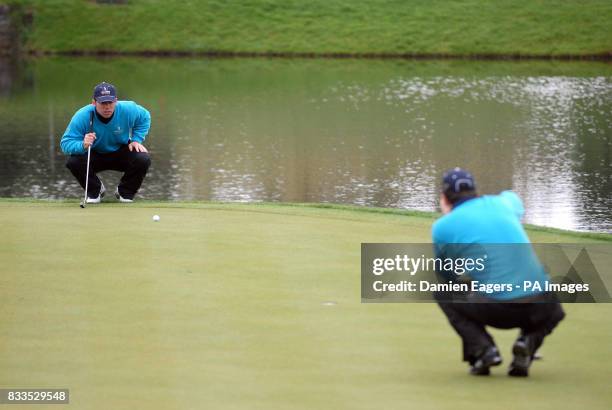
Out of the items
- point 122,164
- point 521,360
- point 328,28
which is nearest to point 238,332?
point 521,360

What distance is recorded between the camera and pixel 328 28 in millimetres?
54031

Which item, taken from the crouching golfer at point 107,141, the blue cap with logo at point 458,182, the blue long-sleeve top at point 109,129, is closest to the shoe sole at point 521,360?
the blue cap with logo at point 458,182

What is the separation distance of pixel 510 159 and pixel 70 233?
1617cm

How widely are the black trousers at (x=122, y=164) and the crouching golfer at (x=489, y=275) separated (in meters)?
7.36

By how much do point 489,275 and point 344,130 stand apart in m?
23.1

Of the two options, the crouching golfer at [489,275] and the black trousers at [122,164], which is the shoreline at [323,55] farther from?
the crouching golfer at [489,275]

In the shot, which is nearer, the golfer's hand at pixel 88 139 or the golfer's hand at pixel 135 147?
the golfer's hand at pixel 88 139

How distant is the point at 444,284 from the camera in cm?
607

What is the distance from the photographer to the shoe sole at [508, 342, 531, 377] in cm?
565

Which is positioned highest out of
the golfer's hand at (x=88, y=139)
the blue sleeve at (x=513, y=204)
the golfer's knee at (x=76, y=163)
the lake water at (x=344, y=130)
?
the lake water at (x=344, y=130)

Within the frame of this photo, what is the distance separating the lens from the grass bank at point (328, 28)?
51.1m

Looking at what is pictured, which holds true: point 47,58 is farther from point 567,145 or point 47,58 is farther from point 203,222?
point 203,222

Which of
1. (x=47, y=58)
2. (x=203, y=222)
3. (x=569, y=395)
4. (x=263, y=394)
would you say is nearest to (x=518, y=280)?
(x=569, y=395)

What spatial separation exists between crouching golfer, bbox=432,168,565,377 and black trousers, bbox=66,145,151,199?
7.36 meters
